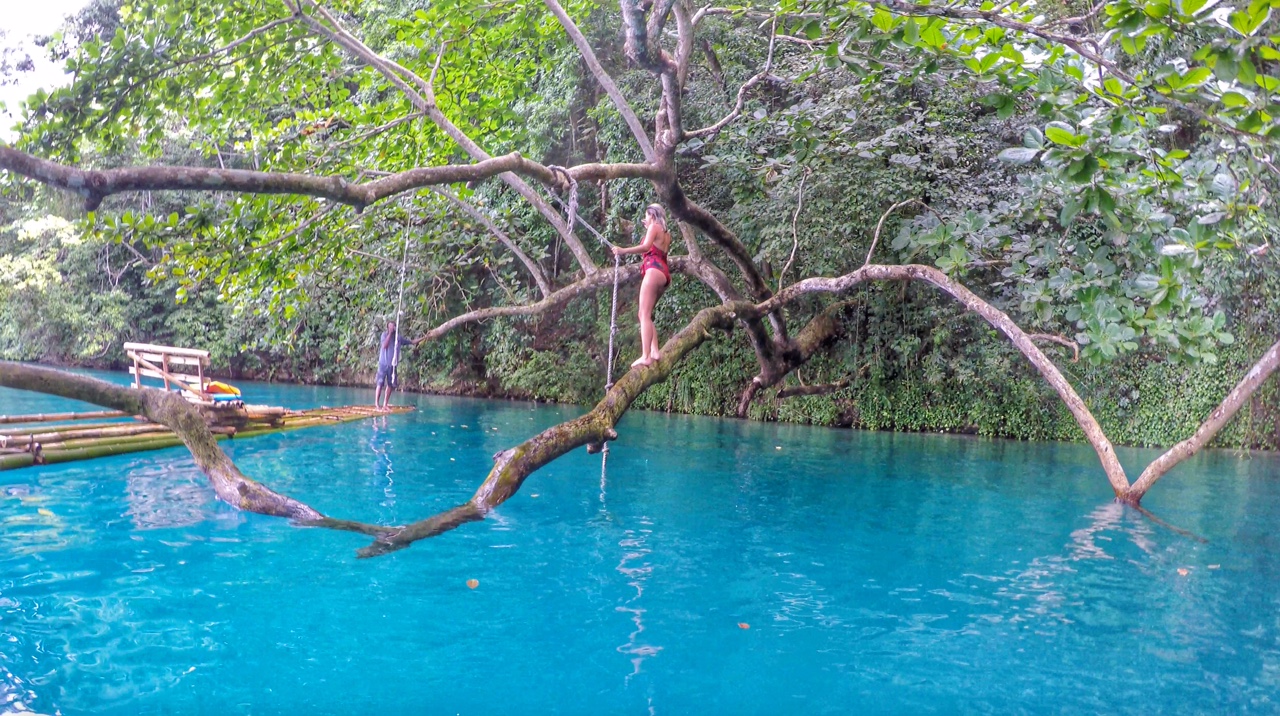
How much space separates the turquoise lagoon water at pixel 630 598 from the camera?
4297mm

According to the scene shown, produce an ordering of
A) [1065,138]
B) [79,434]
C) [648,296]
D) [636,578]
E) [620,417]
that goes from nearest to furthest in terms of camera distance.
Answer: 1. [1065,138]
2. [636,578]
3. [620,417]
4. [648,296]
5. [79,434]

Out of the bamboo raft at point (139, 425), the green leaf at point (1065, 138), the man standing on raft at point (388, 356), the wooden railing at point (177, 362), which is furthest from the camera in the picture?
the man standing on raft at point (388, 356)

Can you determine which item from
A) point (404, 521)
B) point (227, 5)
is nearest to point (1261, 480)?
point (404, 521)

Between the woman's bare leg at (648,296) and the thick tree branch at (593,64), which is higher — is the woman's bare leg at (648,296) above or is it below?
below

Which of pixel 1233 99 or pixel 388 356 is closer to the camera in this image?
pixel 1233 99

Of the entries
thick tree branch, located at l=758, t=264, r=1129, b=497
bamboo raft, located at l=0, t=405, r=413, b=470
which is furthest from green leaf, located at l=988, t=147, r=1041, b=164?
bamboo raft, located at l=0, t=405, r=413, b=470

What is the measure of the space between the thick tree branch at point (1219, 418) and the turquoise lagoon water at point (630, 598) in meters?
0.47

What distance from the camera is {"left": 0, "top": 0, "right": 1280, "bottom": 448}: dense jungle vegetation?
7.53 meters

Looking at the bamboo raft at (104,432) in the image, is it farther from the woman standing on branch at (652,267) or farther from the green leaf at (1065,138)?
the green leaf at (1065,138)

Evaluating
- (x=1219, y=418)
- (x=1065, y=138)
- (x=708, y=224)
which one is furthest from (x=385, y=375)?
(x=1065, y=138)

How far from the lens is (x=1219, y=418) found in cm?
837

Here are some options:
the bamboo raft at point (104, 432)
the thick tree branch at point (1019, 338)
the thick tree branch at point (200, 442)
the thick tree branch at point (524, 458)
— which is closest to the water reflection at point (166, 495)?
the bamboo raft at point (104, 432)

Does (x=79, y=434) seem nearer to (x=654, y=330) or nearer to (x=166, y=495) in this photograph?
(x=166, y=495)

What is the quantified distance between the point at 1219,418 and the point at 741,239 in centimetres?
1052
